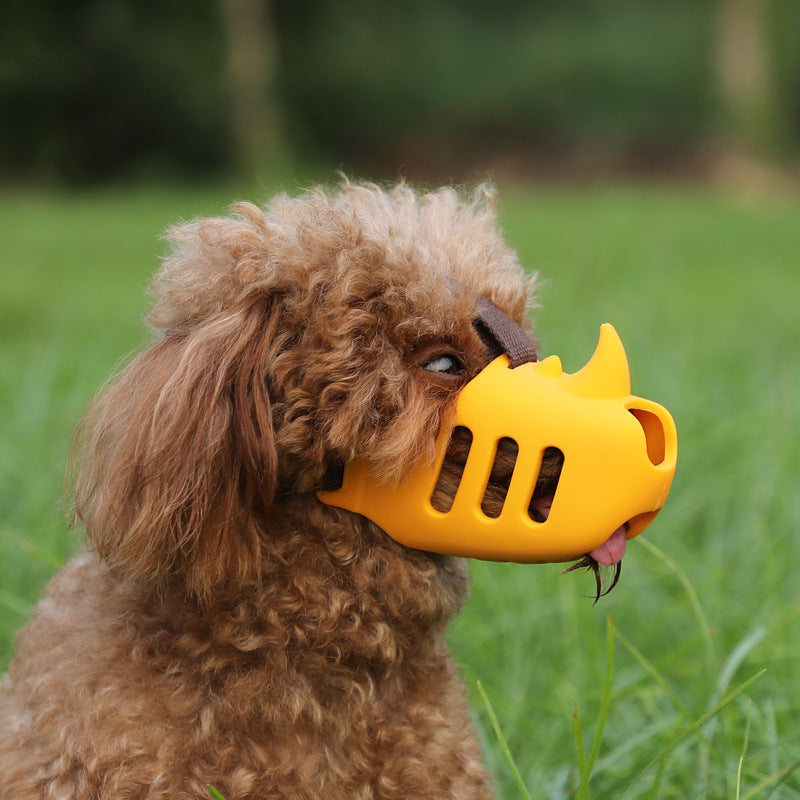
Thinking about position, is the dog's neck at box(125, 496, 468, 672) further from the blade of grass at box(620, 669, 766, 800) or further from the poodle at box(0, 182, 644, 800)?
the blade of grass at box(620, 669, 766, 800)

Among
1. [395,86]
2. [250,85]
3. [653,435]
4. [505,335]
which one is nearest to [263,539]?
[505,335]

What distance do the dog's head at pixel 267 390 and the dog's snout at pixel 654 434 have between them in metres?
0.23

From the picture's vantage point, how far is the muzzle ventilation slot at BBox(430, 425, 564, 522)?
143cm

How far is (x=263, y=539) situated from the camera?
57.0 inches

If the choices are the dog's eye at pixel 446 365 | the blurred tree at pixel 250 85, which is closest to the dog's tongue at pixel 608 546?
the dog's eye at pixel 446 365

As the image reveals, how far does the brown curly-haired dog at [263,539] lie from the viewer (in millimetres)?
1401

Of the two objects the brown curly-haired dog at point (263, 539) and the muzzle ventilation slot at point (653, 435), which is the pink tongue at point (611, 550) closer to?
the muzzle ventilation slot at point (653, 435)

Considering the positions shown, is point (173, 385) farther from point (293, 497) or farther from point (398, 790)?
point (398, 790)

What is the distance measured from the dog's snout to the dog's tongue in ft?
0.35

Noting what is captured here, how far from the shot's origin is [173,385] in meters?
1.40

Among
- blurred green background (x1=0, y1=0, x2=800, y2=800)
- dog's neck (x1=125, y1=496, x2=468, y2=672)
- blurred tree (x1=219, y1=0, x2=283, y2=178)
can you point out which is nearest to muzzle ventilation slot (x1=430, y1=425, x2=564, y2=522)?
dog's neck (x1=125, y1=496, x2=468, y2=672)

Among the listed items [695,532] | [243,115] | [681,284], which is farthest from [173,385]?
[243,115]

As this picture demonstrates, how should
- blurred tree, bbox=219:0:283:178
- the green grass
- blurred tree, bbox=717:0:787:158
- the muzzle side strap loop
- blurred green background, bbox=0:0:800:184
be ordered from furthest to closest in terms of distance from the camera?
blurred tree, bbox=717:0:787:158, blurred tree, bbox=219:0:283:178, blurred green background, bbox=0:0:800:184, the green grass, the muzzle side strap loop

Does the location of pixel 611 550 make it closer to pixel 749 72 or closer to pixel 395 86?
pixel 395 86
